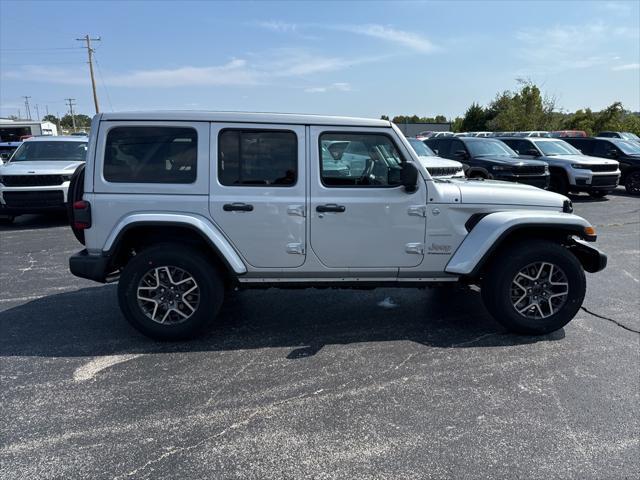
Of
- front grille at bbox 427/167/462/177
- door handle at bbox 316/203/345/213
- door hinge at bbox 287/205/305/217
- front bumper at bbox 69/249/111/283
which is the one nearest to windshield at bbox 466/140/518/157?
front grille at bbox 427/167/462/177

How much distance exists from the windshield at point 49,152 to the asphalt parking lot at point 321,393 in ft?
21.1

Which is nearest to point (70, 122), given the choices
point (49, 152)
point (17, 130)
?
point (17, 130)

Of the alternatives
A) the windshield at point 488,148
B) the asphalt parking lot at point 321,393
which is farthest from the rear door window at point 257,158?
the windshield at point 488,148

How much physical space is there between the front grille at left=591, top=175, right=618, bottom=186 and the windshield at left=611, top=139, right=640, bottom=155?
250 cm

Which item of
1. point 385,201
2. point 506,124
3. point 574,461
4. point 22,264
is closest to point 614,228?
point 385,201

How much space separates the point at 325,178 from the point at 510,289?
1.93 m

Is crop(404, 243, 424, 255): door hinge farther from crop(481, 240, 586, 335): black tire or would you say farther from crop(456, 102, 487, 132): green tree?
crop(456, 102, 487, 132): green tree

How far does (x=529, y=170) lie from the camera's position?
39.4 feet

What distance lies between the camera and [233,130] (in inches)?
156

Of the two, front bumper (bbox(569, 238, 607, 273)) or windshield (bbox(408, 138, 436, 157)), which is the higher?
windshield (bbox(408, 138, 436, 157))

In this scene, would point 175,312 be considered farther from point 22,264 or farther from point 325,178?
point 22,264

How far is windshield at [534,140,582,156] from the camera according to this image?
14656 mm

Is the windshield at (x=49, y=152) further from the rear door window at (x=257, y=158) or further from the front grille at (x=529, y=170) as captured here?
the front grille at (x=529, y=170)

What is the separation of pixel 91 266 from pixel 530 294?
389 centimetres
